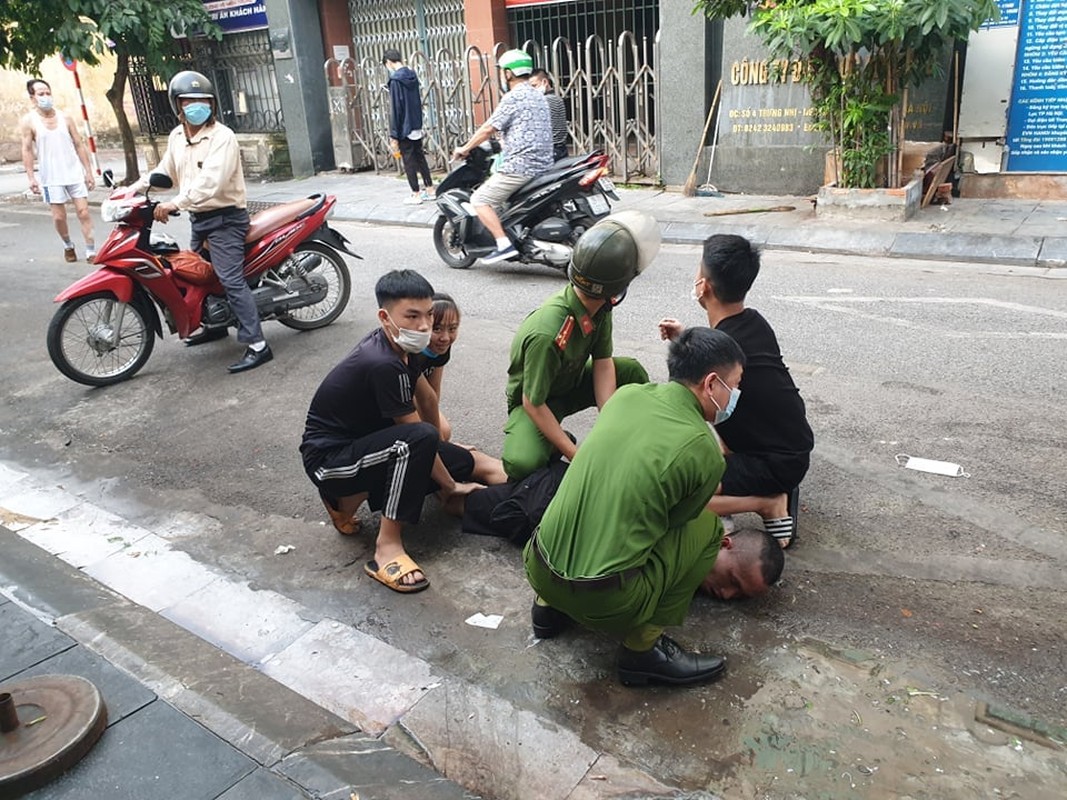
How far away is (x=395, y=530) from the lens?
3.40m

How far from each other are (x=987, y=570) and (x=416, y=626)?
2024 millimetres

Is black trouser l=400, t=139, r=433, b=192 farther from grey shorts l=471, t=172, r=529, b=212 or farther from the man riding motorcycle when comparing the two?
the man riding motorcycle

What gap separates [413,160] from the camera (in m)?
11.2

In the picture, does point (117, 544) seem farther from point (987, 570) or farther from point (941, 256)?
point (941, 256)

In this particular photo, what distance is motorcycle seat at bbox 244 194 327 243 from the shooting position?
5.80 meters

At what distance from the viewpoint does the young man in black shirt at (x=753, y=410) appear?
3133 mm

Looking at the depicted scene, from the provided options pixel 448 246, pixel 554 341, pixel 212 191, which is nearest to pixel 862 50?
pixel 448 246

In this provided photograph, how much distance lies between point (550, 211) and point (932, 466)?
4185 millimetres

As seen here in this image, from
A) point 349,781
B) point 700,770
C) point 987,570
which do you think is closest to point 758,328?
point 987,570

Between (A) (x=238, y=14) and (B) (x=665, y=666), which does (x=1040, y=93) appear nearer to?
(B) (x=665, y=666)

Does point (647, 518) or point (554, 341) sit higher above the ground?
point (554, 341)

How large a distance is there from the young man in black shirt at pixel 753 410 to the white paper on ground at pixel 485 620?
88 cm

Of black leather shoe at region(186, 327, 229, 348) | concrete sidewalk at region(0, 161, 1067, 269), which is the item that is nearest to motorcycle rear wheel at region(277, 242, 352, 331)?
black leather shoe at region(186, 327, 229, 348)

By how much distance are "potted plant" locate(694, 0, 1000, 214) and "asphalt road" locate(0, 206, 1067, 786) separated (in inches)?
56.6
